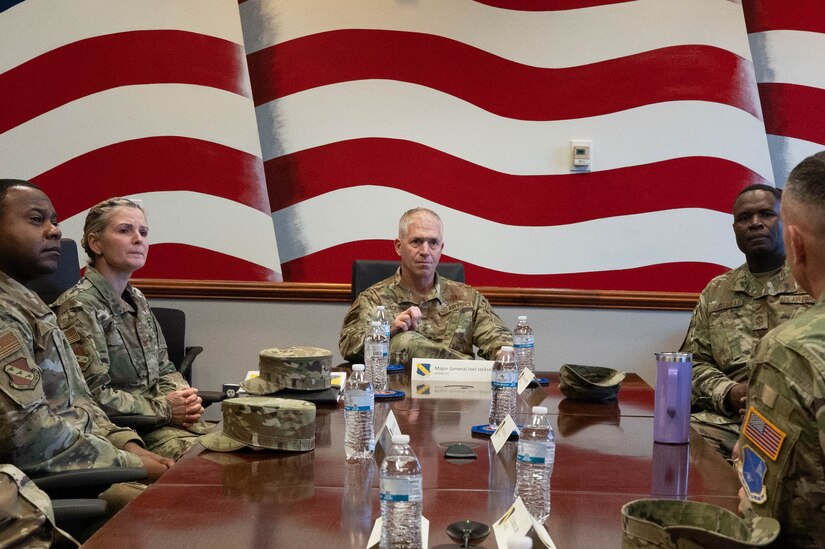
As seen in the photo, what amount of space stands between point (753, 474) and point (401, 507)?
0.57 meters

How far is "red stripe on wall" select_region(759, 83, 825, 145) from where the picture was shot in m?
4.53

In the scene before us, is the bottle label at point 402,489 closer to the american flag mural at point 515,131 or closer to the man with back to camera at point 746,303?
the man with back to camera at point 746,303

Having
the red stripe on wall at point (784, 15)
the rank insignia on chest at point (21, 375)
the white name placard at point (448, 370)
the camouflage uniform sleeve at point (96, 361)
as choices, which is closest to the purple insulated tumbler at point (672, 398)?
the white name placard at point (448, 370)

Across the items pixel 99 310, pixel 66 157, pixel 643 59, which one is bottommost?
pixel 99 310

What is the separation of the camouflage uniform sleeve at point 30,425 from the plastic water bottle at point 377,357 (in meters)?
0.93

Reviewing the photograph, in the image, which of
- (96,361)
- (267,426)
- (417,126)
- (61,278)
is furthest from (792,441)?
(417,126)

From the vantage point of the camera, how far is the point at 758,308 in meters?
3.27

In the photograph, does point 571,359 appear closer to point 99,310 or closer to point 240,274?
point 240,274

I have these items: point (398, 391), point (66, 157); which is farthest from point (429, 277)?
point (66, 157)

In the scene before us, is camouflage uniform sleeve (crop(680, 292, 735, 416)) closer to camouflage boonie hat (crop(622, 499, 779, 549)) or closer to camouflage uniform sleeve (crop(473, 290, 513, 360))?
camouflage uniform sleeve (crop(473, 290, 513, 360))

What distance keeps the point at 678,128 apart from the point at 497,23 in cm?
110

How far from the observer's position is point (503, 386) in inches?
90.2

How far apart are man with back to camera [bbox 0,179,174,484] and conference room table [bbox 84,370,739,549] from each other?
0.39 metres

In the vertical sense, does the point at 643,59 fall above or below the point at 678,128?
above
